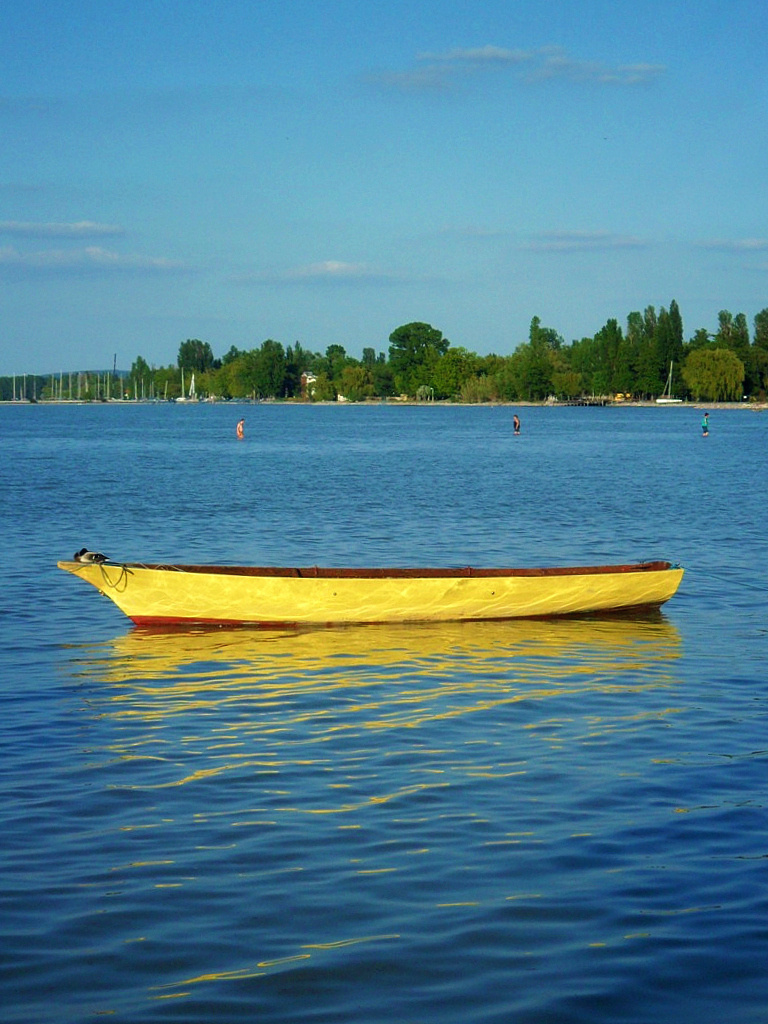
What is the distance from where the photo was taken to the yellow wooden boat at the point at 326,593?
20.9 m

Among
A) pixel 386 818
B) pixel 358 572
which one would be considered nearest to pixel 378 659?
pixel 358 572

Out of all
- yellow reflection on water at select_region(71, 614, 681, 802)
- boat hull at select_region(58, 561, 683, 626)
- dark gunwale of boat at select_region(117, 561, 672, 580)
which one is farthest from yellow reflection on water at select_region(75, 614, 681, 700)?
dark gunwale of boat at select_region(117, 561, 672, 580)

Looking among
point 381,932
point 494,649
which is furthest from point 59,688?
point 381,932

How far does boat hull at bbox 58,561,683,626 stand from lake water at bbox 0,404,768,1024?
392 mm

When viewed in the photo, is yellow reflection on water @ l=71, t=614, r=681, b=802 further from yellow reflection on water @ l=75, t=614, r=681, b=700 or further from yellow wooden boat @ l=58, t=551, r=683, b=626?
yellow wooden boat @ l=58, t=551, r=683, b=626

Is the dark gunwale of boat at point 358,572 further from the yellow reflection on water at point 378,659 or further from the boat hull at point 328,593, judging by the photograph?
the yellow reflection on water at point 378,659

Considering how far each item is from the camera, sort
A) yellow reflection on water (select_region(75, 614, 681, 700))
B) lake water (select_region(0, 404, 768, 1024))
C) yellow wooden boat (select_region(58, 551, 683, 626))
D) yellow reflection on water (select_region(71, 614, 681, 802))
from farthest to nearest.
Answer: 1. yellow wooden boat (select_region(58, 551, 683, 626))
2. yellow reflection on water (select_region(75, 614, 681, 700))
3. yellow reflection on water (select_region(71, 614, 681, 802))
4. lake water (select_region(0, 404, 768, 1024))

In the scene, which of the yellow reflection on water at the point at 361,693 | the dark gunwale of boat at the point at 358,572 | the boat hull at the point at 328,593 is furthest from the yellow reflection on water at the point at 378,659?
the dark gunwale of boat at the point at 358,572

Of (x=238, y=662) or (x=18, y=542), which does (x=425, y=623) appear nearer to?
(x=238, y=662)

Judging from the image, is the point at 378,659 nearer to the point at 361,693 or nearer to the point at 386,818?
the point at 361,693

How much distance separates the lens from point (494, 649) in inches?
776

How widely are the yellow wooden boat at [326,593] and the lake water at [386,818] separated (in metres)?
0.40

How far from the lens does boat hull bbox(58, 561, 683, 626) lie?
68.5 ft

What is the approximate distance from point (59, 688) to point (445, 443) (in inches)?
3992
